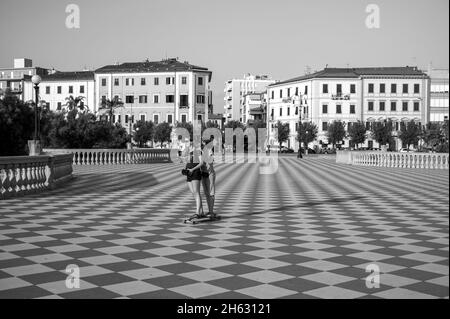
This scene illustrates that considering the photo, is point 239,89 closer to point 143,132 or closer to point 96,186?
point 143,132

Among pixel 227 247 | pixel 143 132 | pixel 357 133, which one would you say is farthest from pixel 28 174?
pixel 357 133

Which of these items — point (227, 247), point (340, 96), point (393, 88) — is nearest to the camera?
point (227, 247)

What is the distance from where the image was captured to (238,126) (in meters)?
98.9

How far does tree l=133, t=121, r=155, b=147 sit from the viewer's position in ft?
281

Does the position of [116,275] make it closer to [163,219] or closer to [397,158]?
[163,219]

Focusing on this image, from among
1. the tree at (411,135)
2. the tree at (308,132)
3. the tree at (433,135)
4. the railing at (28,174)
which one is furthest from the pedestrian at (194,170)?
the tree at (411,135)

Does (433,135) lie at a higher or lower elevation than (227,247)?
higher

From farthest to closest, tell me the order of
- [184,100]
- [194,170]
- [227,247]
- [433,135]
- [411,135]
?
1. [184,100]
2. [411,135]
3. [433,135]
4. [194,170]
5. [227,247]

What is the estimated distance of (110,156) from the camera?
38.6 metres

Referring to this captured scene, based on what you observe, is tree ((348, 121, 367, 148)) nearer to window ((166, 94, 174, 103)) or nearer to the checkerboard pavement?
window ((166, 94, 174, 103))

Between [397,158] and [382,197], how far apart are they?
22.7 meters

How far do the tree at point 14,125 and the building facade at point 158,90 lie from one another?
5363 cm

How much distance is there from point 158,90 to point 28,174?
274ft

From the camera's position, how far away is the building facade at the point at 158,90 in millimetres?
97812
